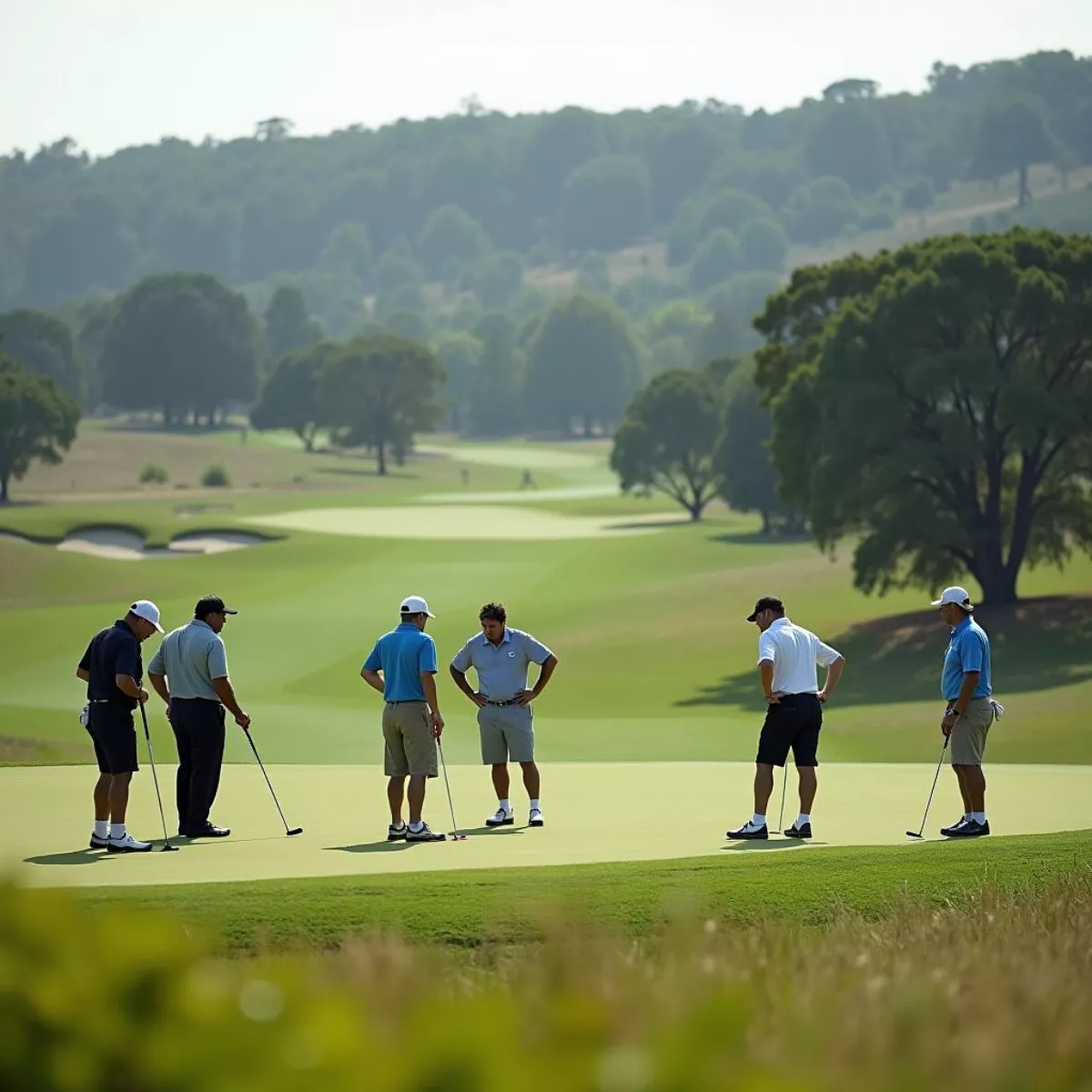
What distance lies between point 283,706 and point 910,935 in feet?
93.4

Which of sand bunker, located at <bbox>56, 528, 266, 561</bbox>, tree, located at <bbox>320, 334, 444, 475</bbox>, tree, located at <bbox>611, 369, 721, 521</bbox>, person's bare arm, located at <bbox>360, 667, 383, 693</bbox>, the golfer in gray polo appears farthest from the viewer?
tree, located at <bbox>320, 334, 444, 475</bbox>

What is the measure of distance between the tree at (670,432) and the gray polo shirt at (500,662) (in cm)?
7946

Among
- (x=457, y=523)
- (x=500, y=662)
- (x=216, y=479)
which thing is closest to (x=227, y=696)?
(x=500, y=662)

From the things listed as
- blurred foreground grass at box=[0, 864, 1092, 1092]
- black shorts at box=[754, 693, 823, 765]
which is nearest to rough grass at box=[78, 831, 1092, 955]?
black shorts at box=[754, 693, 823, 765]

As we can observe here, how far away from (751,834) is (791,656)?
150 centimetres

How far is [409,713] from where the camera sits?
640 inches

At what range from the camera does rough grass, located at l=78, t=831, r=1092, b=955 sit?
35.5 ft

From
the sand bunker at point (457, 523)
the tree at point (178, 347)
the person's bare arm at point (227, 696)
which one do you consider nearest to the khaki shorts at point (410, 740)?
the person's bare arm at point (227, 696)

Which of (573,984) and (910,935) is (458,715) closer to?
(910,935)

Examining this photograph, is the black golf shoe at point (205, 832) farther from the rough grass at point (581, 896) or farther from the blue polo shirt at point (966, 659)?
the blue polo shirt at point (966, 659)

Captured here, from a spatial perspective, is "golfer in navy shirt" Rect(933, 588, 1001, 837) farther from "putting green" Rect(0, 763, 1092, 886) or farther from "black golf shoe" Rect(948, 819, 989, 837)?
"putting green" Rect(0, 763, 1092, 886)

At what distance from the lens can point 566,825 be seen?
17.1m

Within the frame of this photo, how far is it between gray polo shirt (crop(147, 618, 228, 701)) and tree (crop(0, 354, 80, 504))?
80.6m

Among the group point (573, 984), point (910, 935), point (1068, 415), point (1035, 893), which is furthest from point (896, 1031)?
point (1068, 415)
